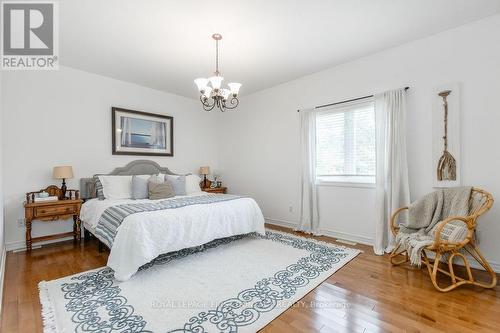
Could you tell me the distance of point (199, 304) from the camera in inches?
80.1

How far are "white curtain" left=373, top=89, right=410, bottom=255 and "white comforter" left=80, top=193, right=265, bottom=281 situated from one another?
5.67ft

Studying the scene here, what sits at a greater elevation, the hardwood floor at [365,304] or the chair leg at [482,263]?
the chair leg at [482,263]

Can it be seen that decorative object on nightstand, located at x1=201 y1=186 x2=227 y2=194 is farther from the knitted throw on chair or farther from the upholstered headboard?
the knitted throw on chair

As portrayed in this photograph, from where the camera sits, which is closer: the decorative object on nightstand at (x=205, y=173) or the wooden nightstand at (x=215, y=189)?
the wooden nightstand at (x=215, y=189)

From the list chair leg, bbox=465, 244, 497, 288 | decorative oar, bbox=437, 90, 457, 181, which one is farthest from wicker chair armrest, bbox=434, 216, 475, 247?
decorative oar, bbox=437, 90, 457, 181

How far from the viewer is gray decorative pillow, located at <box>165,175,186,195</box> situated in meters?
4.23

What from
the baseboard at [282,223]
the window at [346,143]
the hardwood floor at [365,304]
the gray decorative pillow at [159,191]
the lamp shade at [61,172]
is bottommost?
the hardwood floor at [365,304]

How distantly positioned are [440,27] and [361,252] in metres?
2.92

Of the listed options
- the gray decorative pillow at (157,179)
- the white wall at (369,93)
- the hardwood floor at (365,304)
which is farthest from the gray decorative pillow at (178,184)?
the hardwood floor at (365,304)

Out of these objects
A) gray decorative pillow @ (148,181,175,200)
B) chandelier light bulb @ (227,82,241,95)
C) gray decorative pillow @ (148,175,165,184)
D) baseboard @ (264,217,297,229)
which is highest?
chandelier light bulb @ (227,82,241,95)

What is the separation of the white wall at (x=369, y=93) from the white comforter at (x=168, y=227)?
1.25 meters

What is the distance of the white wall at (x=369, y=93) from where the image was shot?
2662 mm

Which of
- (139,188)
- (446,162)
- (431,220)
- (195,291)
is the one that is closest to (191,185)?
(139,188)

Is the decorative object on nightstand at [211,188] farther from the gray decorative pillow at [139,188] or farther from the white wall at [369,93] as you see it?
the gray decorative pillow at [139,188]
